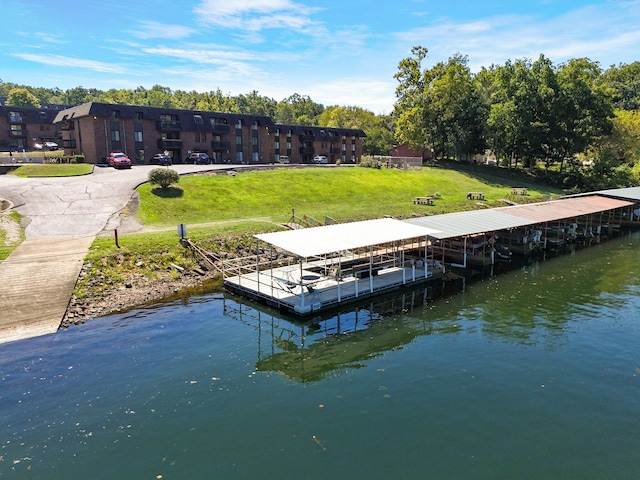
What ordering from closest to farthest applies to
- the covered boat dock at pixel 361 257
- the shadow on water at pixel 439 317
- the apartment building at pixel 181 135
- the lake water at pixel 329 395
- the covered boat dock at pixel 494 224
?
the lake water at pixel 329 395 → the shadow on water at pixel 439 317 → the covered boat dock at pixel 361 257 → the covered boat dock at pixel 494 224 → the apartment building at pixel 181 135

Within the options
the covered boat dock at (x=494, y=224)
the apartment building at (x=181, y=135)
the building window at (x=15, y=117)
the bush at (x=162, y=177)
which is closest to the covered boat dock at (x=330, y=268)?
the covered boat dock at (x=494, y=224)

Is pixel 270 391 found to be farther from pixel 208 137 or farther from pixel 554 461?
pixel 208 137

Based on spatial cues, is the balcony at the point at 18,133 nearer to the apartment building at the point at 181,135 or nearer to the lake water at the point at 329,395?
the apartment building at the point at 181,135

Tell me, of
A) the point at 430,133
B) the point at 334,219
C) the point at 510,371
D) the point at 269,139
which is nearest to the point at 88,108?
the point at 269,139

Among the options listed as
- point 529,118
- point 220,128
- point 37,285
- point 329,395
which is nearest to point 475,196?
point 529,118

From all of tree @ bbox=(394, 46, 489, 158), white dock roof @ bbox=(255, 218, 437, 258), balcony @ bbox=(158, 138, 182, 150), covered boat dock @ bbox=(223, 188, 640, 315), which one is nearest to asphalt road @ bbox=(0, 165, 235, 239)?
covered boat dock @ bbox=(223, 188, 640, 315)

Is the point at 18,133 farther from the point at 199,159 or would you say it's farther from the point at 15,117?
the point at 199,159
